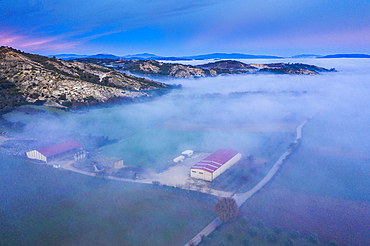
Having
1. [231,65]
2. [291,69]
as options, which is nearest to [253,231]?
[291,69]

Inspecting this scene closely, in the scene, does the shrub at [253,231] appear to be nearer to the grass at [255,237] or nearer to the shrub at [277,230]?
the grass at [255,237]

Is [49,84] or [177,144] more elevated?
[49,84]

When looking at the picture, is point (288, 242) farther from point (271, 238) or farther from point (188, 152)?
point (188, 152)

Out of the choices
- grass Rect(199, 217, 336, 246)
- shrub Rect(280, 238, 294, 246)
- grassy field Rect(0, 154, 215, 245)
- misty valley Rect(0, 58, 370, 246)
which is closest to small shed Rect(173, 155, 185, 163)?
misty valley Rect(0, 58, 370, 246)

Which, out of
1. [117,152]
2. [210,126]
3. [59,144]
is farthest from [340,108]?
[59,144]

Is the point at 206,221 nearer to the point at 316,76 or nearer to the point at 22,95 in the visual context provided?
the point at 22,95
